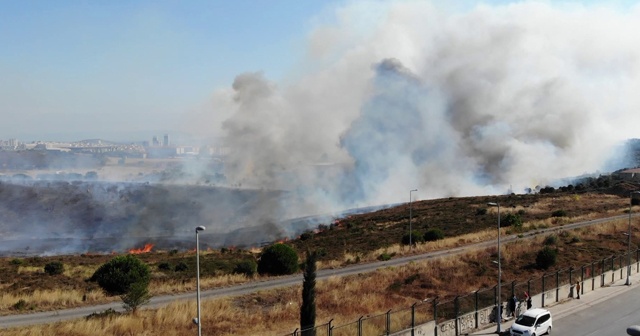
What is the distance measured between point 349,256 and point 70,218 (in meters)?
89.8

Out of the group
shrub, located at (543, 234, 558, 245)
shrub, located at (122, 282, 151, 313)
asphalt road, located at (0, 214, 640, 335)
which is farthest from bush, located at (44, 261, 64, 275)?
shrub, located at (543, 234, 558, 245)

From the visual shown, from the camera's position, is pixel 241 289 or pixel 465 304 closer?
pixel 465 304

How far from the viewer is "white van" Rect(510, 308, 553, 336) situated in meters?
27.3

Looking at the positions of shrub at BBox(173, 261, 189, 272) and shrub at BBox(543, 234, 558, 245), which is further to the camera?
shrub at BBox(543, 234, 558, 245)

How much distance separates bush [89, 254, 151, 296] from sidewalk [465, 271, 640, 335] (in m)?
22.8

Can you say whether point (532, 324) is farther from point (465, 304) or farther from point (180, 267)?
point (180, 267)

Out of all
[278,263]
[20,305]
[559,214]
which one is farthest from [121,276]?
[559,214]

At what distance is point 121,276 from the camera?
121 ft

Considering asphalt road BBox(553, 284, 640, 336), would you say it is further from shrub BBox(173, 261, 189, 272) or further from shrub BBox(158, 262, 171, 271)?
shrub BBox(158, 262, 171, 271)

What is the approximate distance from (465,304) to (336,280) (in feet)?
37.7

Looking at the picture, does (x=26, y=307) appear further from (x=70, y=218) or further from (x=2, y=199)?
(x=2, y=199)

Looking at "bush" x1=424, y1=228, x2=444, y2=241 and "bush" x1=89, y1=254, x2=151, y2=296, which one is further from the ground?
"bush" x1=89, y1=254, x2=151, y2=296

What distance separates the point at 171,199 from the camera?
135000 millimetres

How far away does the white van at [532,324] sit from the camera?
2728cm
